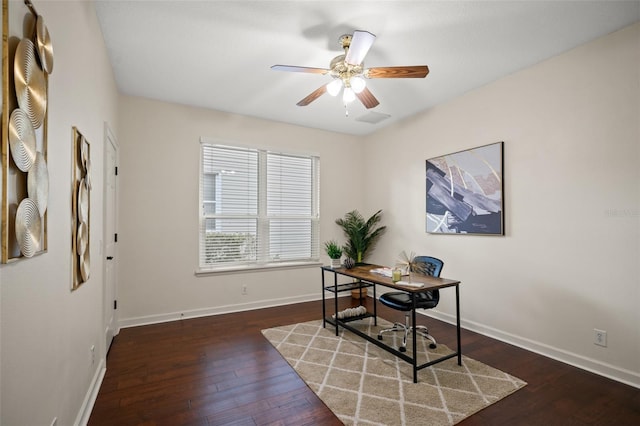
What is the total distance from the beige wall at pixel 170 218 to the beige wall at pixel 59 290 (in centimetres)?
140

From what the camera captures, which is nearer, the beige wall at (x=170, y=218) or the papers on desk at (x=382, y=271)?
the papers on desk at (x=382, y=271)

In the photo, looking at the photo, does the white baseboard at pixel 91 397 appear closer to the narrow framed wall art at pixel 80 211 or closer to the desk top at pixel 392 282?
the narrow framed wall art at pixel 80 211

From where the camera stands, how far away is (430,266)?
340 centimetres

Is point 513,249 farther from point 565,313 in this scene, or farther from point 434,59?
point 434,59

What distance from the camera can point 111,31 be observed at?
8.46 ft

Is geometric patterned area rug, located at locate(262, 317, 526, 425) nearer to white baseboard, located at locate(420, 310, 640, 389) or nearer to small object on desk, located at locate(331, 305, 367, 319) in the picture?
small object on desk, located at locate(331, 305, 367, 319)

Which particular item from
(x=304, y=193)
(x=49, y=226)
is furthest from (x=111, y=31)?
(x=304, y=193)

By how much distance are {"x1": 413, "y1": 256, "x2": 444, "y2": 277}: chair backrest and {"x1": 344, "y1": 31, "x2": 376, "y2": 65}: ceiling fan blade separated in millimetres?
2127

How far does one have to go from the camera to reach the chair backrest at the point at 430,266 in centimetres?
330

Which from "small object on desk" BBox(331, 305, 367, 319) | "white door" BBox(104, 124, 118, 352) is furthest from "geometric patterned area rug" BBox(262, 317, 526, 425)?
"white door" BBox(104, 124, 118, 352)

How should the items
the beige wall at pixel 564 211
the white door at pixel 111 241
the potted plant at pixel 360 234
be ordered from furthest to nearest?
1. the potted plant at pixel 360 234
2. the white door at pixel 111 241
3. the beige wall at pixel 564 211

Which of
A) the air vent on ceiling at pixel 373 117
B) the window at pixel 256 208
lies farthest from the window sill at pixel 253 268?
the air vent on ceiling at pixel 373 117

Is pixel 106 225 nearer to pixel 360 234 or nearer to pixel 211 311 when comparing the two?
pixel 211 311

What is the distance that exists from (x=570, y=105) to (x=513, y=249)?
4.80 feet
